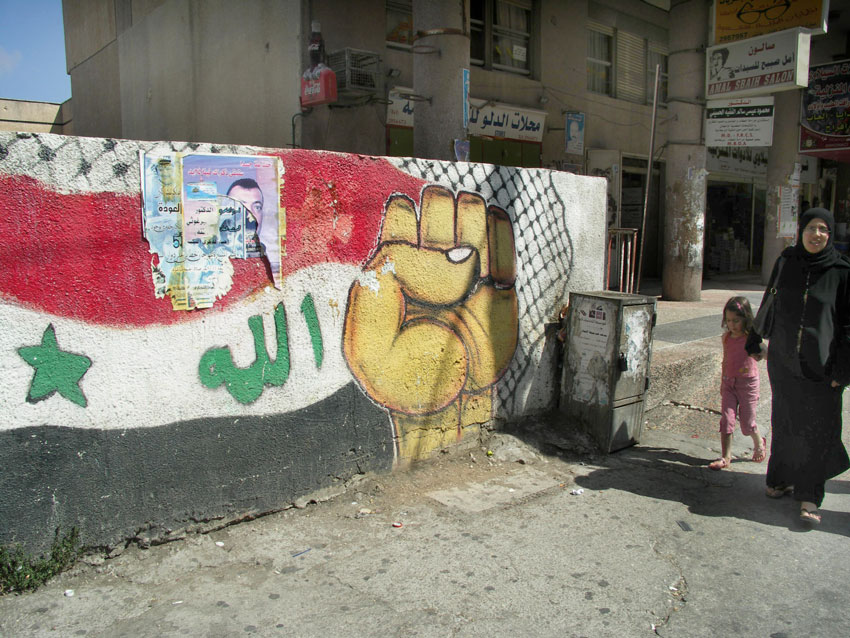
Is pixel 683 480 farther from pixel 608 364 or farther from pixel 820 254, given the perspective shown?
pixel 820 254

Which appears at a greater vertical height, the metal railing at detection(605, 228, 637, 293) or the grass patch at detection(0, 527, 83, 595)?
the metal railing at detection(605, 228, 637, 293)

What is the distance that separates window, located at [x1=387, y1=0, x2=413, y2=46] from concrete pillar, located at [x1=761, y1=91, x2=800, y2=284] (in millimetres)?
8359

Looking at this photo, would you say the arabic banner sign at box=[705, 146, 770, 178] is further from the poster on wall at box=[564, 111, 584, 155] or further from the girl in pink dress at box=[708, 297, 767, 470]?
the girl in pink dress at box=[708, 297, 767, 470]

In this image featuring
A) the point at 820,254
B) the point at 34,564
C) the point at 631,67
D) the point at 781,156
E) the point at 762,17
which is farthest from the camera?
the point at 631,67

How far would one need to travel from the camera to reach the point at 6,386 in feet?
10.1

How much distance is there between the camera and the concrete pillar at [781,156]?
553 inches

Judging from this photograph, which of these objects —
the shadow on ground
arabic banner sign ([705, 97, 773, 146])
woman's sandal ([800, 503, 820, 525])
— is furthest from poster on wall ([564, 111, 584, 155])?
woman's sandal ([800, 503, 820, 525])

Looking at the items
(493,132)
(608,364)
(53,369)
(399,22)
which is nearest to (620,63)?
(493,132)

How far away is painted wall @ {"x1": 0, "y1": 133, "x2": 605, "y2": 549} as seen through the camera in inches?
125

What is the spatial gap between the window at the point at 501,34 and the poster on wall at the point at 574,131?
4.07 feet

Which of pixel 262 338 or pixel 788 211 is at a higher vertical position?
pixel 788 211

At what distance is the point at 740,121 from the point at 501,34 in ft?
14.6

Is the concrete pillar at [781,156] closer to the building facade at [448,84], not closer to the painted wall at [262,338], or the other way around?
the building facade at [448,84]

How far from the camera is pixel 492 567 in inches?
138
